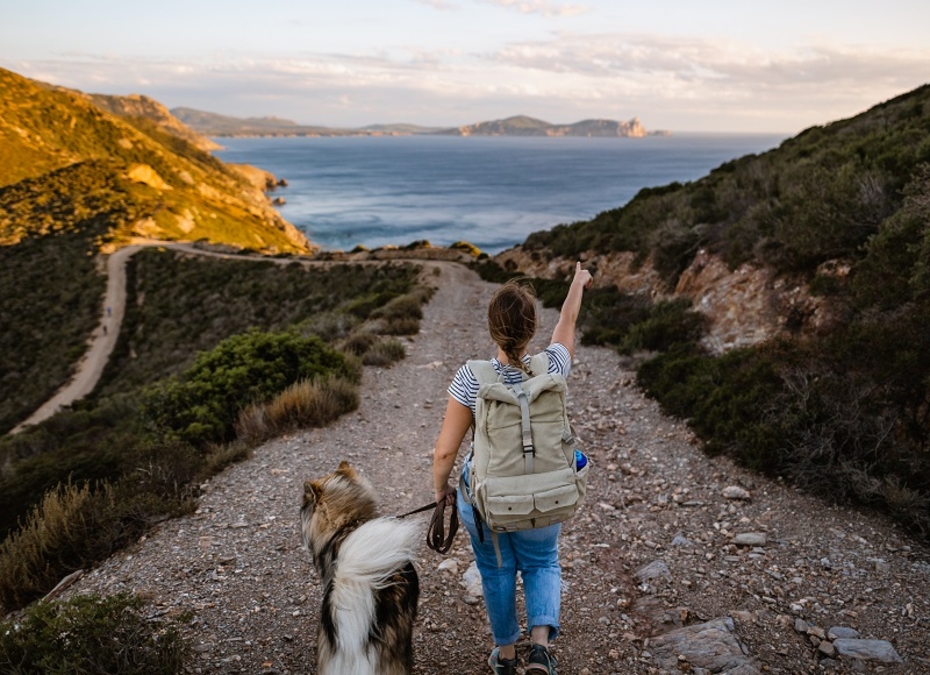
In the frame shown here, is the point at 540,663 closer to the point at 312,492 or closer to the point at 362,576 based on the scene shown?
the point at 362,576

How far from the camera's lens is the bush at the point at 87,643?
10.1 feet

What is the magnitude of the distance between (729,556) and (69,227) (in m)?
62.7

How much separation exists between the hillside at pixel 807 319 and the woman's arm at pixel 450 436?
4.44m

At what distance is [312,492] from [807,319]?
7.93 m

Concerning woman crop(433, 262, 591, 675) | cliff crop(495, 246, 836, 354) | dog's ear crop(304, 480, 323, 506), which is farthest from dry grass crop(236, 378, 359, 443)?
cliff crop(495, 246, 836, 354)

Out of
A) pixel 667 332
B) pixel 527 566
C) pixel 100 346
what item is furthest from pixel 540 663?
pixel 100 346

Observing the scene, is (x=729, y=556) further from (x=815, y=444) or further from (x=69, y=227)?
(x=69, y=227)

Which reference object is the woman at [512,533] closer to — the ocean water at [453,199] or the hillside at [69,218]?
the hillside at [69,218]

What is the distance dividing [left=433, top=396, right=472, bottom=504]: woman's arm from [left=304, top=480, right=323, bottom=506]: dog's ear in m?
0.82

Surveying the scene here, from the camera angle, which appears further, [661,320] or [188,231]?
[188,231]

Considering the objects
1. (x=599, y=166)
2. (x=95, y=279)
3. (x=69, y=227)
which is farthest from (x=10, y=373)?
(x=599, y=166)

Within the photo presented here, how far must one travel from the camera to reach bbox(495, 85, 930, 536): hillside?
5516 millimetres

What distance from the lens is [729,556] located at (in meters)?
4.89

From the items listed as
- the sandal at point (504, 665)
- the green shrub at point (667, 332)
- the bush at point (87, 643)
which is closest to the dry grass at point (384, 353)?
the green shrub at point (667, 332)
